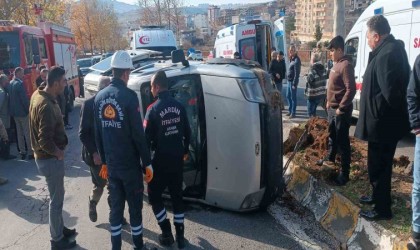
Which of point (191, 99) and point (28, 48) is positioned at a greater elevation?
point (28, 48)

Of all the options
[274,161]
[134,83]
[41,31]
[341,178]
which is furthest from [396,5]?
[41,31]

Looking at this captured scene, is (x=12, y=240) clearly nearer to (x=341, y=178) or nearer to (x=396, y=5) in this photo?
(x=341, y=178)

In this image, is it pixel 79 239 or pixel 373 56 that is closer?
pixel 373 56

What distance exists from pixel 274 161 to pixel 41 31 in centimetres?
1101

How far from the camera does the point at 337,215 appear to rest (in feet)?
14.5

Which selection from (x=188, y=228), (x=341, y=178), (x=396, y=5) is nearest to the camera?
(x=188, y=228)

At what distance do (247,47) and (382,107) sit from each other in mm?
10994

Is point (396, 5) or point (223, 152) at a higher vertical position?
point (396, 5)

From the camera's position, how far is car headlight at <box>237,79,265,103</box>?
437 centimetres

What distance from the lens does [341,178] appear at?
4.96 meters

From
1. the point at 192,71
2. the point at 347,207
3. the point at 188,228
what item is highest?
the point at 192,71

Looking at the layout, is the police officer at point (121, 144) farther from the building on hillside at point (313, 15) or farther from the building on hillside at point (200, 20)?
the building on hillside at point (200, 20)

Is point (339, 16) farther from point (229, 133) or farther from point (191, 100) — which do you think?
point (229, 133)

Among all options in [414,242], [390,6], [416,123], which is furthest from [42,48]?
[414,242]
